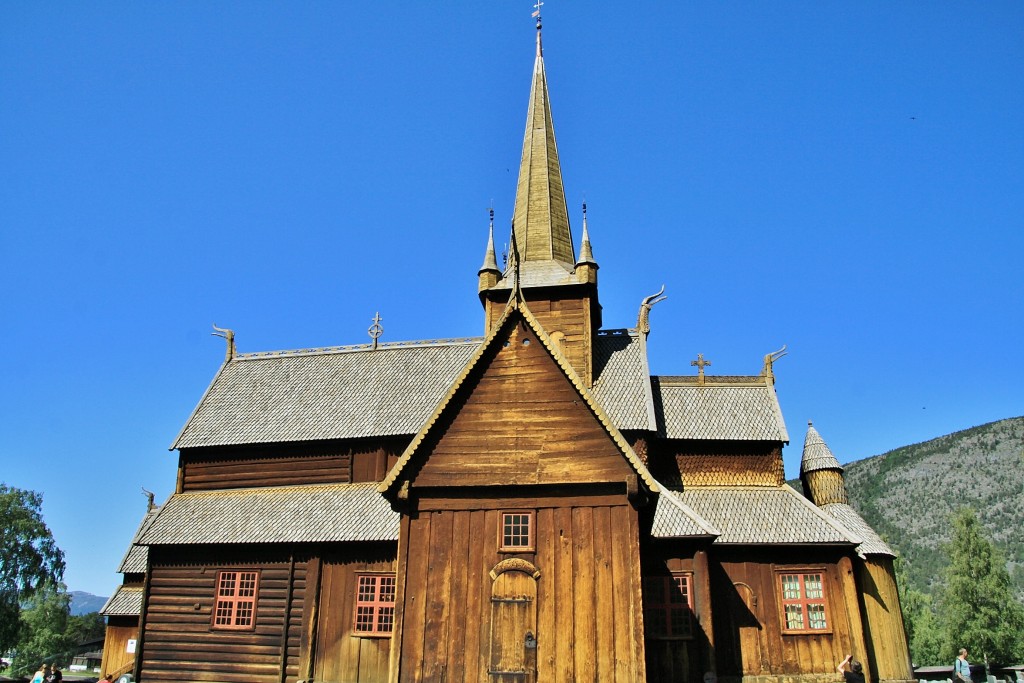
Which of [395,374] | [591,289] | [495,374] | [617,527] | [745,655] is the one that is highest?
[591,289]

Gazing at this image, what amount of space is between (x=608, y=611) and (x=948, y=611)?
5080 cm

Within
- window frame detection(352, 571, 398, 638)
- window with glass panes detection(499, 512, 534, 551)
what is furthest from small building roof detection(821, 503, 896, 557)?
window frame detection(352, 571, 398, 638)

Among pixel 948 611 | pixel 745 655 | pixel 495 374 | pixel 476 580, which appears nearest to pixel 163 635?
pixel 476 580

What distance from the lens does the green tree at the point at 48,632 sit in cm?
6575

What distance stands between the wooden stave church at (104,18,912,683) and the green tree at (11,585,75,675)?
45978mm

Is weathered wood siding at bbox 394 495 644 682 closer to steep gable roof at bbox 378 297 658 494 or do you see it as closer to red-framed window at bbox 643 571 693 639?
steep gable roof at bbox 378 297 658 494

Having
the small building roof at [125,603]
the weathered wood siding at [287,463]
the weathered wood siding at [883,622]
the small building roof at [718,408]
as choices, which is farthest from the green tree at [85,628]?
the weathered wood siding at [883,622]

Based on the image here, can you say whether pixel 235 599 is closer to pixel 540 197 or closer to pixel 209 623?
pixel 209 623

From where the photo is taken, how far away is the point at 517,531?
17359 millimetres

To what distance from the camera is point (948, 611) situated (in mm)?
55094

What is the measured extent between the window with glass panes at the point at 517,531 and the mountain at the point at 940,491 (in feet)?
467

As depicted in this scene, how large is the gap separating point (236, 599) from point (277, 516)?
2922 mm

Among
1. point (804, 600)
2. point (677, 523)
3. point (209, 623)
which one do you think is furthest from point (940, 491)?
point (209, 623)

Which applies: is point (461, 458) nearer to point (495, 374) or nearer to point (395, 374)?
point (495, 374)
